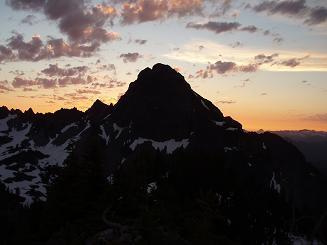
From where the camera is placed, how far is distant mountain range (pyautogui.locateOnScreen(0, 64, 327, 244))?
28.3 ft

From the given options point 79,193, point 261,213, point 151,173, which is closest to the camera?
point 79,193

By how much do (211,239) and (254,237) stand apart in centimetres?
7256

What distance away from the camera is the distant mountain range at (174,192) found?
862cm

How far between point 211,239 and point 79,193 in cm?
1998

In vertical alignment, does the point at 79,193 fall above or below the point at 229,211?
above

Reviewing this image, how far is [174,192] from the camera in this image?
26.7m

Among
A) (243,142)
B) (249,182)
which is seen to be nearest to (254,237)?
(249,182)

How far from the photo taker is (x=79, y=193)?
26.8 metres

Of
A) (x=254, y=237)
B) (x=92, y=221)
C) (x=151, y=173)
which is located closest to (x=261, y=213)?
(x=254, y=237)

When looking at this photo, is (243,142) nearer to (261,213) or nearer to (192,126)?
(192,126)

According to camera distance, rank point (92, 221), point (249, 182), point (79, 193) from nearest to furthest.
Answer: point (92, 221)
point (79, 193)
point (249, 182)

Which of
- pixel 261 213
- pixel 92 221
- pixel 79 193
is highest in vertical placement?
pixel 92 221

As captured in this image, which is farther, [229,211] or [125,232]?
[229,211]

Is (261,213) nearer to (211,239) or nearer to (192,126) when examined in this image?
(211,239)
